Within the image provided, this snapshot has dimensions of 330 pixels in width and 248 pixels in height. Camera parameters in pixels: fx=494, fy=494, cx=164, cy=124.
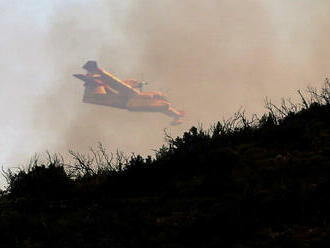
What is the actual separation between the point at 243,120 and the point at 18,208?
5223mm

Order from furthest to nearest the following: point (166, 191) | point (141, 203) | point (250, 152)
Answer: point (250, 152), point (166, 191), point (141, 203)

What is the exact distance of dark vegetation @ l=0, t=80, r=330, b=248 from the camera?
596 cm

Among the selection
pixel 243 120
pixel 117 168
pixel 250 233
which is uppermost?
pixel 243 120

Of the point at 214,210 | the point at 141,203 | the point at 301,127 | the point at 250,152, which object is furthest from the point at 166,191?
the point at 301,127

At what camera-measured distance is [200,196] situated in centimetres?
767

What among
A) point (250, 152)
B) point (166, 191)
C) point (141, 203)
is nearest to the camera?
point (141, 203)

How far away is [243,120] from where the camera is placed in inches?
430

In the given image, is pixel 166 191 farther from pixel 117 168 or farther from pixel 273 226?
pixel 273 226

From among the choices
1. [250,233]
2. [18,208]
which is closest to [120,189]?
[18,208]

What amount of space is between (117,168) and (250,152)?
2.59 meters

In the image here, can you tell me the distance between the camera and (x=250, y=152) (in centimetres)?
947

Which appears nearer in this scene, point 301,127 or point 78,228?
point 78,228

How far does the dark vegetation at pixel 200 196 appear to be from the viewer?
5.96 meters

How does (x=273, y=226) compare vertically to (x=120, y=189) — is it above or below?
below
